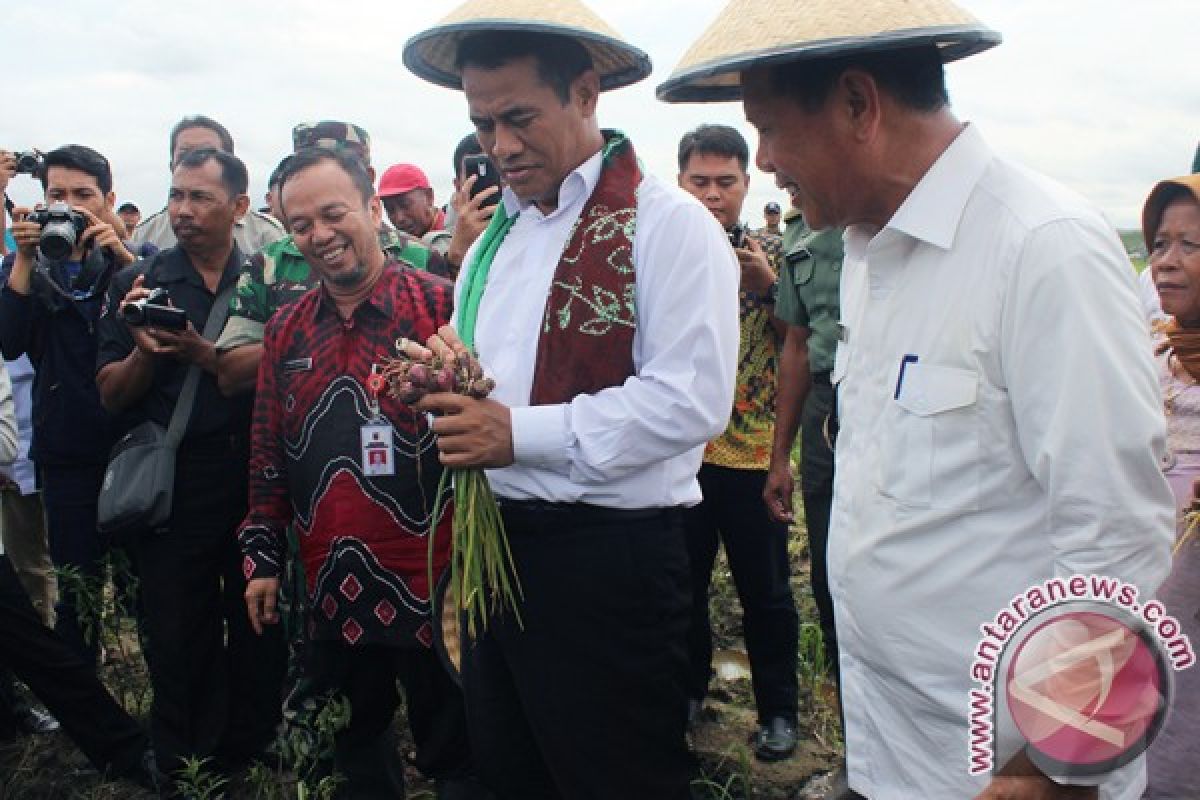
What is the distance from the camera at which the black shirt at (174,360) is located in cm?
293

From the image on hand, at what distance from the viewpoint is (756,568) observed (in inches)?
125

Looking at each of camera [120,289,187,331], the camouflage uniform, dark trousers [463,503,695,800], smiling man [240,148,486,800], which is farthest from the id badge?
camera [120,289,187,331]

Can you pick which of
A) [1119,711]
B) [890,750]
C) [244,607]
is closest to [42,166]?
[244,607]

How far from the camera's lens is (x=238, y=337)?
2908mm

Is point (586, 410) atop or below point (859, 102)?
below

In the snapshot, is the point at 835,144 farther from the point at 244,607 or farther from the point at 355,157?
the point at 244,607

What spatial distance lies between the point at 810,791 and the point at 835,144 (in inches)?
91.5

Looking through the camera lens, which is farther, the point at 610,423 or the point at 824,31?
the point at 610,423

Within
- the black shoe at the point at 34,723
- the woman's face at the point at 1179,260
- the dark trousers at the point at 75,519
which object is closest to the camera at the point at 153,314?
the dark trousers at the point at 75,519

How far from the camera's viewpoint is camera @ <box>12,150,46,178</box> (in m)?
3.79

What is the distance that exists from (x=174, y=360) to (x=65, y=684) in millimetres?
1161

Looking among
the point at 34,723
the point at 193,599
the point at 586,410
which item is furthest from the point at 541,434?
the point at 34,723

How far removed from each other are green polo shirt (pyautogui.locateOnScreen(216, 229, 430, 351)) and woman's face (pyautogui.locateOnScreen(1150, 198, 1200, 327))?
217 centimetres

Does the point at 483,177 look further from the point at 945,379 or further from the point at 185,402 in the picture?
the point at 945,379
